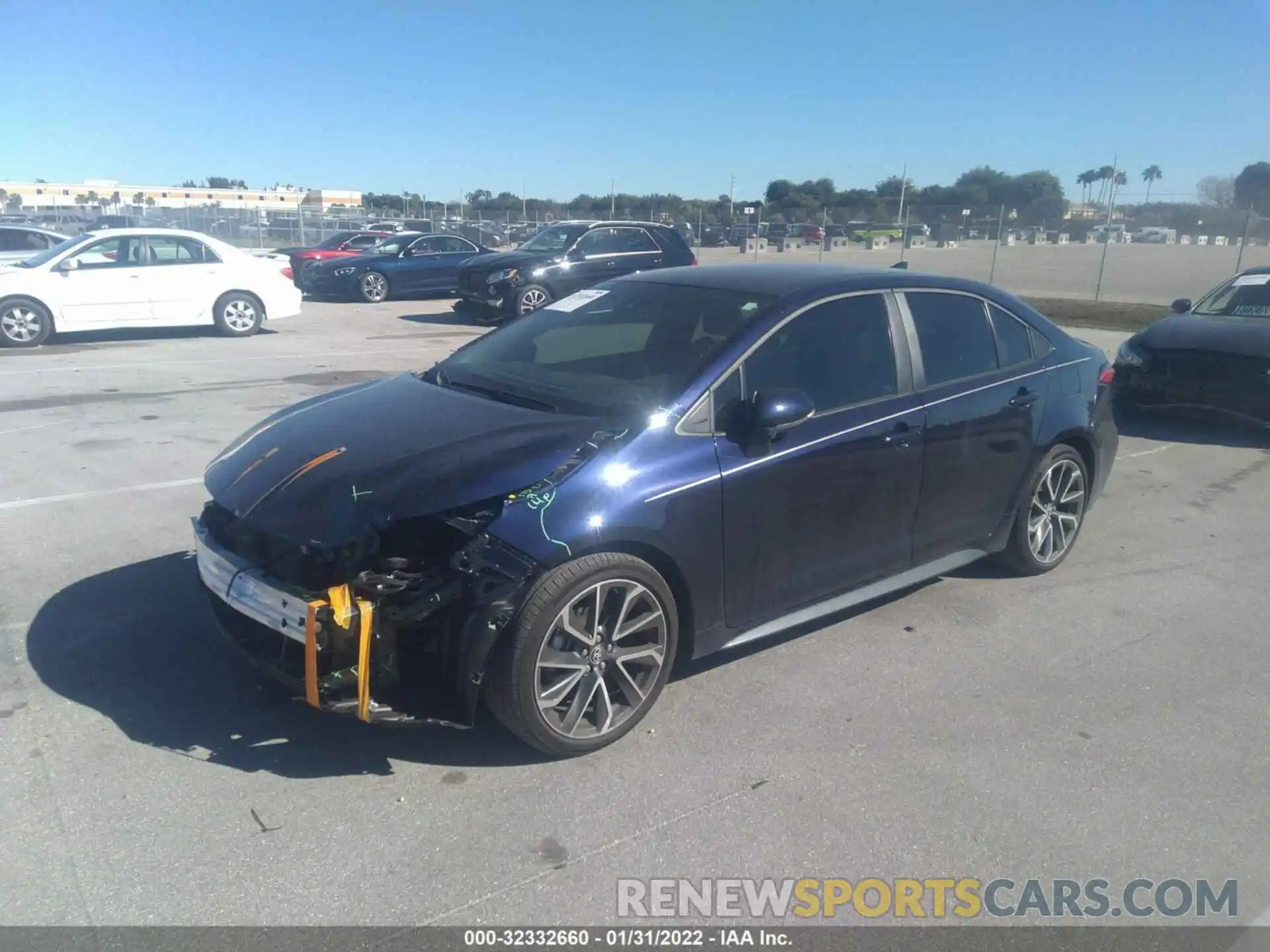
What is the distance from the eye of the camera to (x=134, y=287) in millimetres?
13781

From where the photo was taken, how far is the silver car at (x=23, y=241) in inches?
667

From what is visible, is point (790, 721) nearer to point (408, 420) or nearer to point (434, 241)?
point (408, 420)

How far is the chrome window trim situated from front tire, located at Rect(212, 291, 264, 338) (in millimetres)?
12221

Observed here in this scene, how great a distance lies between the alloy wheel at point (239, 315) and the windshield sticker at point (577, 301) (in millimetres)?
10868

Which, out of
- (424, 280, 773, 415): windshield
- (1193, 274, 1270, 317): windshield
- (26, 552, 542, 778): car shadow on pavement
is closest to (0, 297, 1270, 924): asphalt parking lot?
(26, 552, 542, 778): car shadow on pavement

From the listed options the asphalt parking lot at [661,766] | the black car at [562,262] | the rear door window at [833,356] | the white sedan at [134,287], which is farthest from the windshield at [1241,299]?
the white sedan at [134,287]

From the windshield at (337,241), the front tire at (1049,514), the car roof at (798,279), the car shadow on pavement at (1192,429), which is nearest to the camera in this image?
the car roof at (798,279)

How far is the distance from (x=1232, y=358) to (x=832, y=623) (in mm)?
5979

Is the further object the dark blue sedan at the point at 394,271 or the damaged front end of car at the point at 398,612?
the dark blue sedan at the point at 394,271

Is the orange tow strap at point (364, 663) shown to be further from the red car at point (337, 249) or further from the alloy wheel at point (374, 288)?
the red car at point (337, 249)

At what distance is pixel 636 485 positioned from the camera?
3623mm

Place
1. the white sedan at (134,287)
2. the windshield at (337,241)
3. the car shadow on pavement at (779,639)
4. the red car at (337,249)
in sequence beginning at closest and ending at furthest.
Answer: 1. the car shadow on pavement at (779,639)
2. the white sedan at (134,287)
3. the red car at (337,249)
4. the windshield at (337,241)

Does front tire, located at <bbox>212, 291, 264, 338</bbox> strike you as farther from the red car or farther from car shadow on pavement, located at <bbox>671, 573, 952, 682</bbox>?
car shadow on pavement, located at <bbox>671, 573, 952, 682</bbox>

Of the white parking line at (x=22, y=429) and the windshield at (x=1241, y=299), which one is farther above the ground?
the windshield at (x=1241, y=299)
